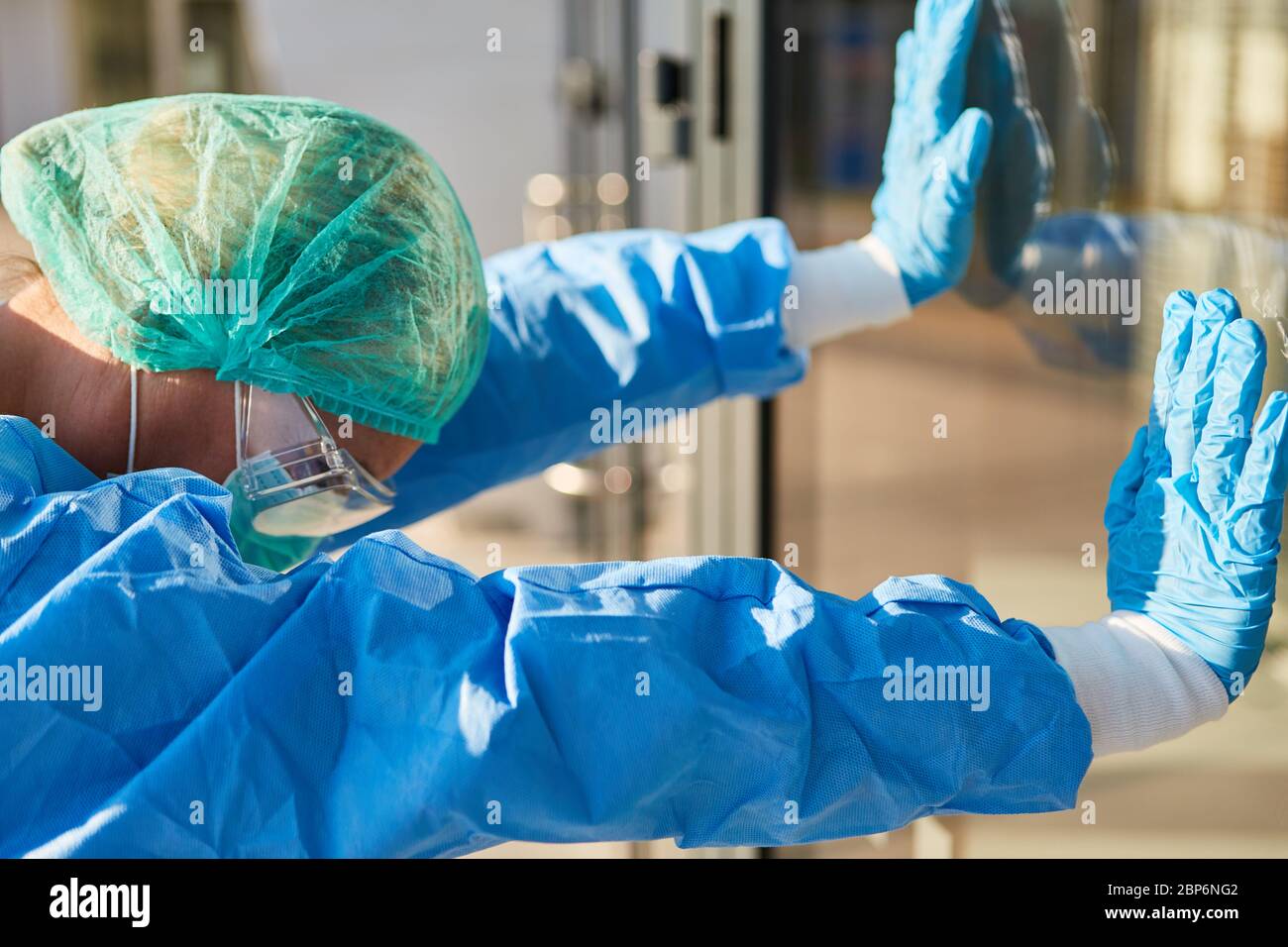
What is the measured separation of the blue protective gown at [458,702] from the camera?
0.66 metres

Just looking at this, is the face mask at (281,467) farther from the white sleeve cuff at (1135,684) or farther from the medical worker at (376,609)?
the white sleeve cuff at (1135,684)

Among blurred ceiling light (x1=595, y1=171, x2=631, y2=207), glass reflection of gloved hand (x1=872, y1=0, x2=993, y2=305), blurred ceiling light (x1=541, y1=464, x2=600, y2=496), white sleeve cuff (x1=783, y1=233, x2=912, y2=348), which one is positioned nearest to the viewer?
glass reflection of gloved hand (x1=872, y1=0, x2=993, y2=305)

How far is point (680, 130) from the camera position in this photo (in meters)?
1.77

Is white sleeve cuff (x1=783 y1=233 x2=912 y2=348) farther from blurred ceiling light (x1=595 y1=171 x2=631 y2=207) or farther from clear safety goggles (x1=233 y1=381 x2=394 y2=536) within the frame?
blurred ceiling light (x1=595 y1=171 x2=631 y2=207)

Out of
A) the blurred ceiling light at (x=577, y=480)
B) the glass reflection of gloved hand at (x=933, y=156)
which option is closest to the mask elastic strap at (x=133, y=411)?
the glass reflection of gloved hand at (x=933, y=156)

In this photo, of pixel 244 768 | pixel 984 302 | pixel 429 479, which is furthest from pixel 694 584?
pixel 984 302

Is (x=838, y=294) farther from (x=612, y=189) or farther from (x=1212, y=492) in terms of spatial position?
(x=612, y=189)

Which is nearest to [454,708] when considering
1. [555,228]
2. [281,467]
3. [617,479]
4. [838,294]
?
[281,467]

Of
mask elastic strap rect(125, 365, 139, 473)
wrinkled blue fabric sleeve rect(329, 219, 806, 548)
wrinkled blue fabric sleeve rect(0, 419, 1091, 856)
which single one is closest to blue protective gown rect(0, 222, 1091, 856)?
wrinkled blue fabric sleeve rect(0, 419, 1091, 856)

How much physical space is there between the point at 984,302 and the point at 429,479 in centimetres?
63

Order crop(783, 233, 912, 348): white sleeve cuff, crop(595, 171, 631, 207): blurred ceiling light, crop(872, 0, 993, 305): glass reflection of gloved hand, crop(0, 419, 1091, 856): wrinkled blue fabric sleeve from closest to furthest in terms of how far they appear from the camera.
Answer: crop(0, 419, 1091, 856): wrinkled blue fabric sleeve < crop(872, 0, 993, 305): glass reflection of gloved hand < crop(783, 233, 912, 348): white sleeve cuff < crop(595, 171, 631, 207): blurred ceiling light

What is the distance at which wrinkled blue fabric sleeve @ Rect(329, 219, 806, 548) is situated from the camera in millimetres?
1115

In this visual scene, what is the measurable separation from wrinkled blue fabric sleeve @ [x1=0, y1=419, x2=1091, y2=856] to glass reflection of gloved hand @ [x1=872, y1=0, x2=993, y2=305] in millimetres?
480
